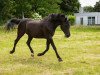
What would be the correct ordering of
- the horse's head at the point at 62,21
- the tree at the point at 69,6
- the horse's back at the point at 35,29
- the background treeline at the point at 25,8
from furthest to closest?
1. the tree at the point at 69,6
2. the background treeline at the point at 25,8
3. the horse's back at the point at 35,29
4. the horse's head at the point at 62,21

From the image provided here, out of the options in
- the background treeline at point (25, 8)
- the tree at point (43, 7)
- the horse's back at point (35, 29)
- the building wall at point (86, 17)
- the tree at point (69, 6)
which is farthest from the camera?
the tree at point (69, 6)

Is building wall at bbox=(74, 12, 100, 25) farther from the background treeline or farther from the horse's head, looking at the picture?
the horse's head

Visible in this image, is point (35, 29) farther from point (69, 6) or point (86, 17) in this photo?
point (69, 6)

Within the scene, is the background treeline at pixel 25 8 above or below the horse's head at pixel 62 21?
below

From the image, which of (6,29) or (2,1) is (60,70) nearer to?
(6,29)

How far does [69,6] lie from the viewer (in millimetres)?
81062

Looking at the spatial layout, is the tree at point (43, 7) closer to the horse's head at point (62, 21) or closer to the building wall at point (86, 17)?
the building wall at point (86, 17)

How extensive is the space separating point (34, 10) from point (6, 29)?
148 ft

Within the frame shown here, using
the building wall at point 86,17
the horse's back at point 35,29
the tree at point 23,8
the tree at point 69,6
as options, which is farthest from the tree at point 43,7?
the horse's back at point 35,29

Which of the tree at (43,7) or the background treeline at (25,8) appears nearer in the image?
the background treeline at (25,8)

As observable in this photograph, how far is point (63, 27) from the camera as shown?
41.5ft

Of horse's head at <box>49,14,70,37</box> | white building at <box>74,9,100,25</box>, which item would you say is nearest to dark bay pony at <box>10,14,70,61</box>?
horse's head at <box>49,14,70,37</box>

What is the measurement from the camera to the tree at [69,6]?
80.2 metres

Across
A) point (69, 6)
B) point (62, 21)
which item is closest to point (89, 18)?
point (69, 6)
